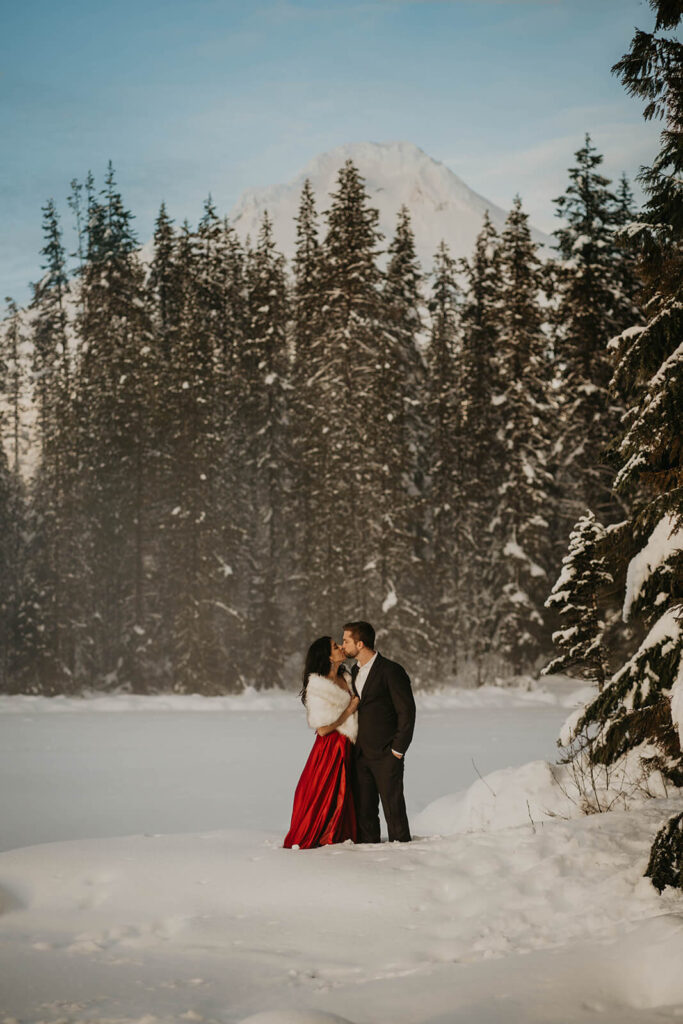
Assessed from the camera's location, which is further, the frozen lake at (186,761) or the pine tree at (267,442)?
the pine tree at (267,442)

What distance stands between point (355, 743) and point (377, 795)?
1.67 feet

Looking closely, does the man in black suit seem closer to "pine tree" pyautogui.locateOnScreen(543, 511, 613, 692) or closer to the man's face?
the man's face

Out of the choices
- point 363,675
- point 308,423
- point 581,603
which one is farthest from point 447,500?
point 363,675

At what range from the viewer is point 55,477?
39344mm

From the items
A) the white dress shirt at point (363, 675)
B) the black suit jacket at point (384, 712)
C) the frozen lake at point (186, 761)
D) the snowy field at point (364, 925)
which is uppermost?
the white dress shirt at point (363, 675)

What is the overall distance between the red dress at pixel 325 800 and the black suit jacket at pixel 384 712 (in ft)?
0.81

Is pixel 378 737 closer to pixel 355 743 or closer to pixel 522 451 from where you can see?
pixel 355 743

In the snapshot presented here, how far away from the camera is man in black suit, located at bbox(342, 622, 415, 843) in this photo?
30.9 feet

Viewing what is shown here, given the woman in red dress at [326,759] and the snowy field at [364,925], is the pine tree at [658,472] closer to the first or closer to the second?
the snowy field at [364,925]

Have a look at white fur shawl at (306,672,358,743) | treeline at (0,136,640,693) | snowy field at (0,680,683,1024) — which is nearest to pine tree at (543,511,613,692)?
snowy field at (0,680,683,1024)

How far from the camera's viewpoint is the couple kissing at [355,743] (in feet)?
30.8

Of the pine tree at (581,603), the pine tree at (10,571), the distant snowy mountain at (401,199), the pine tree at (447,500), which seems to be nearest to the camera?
the pine tree at (581,603)

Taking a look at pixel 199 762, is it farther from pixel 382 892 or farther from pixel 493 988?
pixel 493 988

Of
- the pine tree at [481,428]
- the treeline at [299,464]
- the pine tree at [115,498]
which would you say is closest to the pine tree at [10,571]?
the treeline at [299,464]
